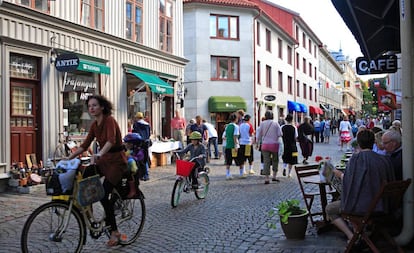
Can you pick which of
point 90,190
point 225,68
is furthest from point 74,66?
point 225,68

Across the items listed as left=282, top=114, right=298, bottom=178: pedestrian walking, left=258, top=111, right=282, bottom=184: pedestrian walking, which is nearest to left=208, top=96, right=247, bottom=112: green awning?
left=282, top=114, right=298, bottom=178: pedestrian walking

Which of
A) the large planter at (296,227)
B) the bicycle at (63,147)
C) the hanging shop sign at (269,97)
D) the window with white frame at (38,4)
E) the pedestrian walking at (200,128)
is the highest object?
the window with white frame at (38,4)

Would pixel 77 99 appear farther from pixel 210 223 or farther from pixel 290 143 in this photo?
pixel 210 223

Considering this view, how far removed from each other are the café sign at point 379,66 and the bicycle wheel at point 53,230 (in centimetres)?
709

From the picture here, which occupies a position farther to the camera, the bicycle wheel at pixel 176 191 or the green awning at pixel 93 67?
the green awning at pixel 93 67

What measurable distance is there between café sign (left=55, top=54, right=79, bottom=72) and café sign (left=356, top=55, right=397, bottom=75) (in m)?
6.62

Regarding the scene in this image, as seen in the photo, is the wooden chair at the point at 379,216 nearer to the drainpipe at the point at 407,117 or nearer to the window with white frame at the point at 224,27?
the drainpipe at the point at 407,117

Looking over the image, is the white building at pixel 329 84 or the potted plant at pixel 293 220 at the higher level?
the white building at pixel 329 84

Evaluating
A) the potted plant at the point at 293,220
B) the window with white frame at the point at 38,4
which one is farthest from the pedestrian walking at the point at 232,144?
the potted plant at the point at 293,220

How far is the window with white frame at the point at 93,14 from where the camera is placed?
40.8 ft

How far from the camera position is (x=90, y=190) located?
4.75 m

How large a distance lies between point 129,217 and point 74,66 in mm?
6236

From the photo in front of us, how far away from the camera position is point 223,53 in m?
27.3

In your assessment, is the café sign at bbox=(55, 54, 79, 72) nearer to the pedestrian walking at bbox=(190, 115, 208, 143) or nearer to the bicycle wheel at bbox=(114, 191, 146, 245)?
the pedestrian walking at bbox=(190, 115, 208, 143)
